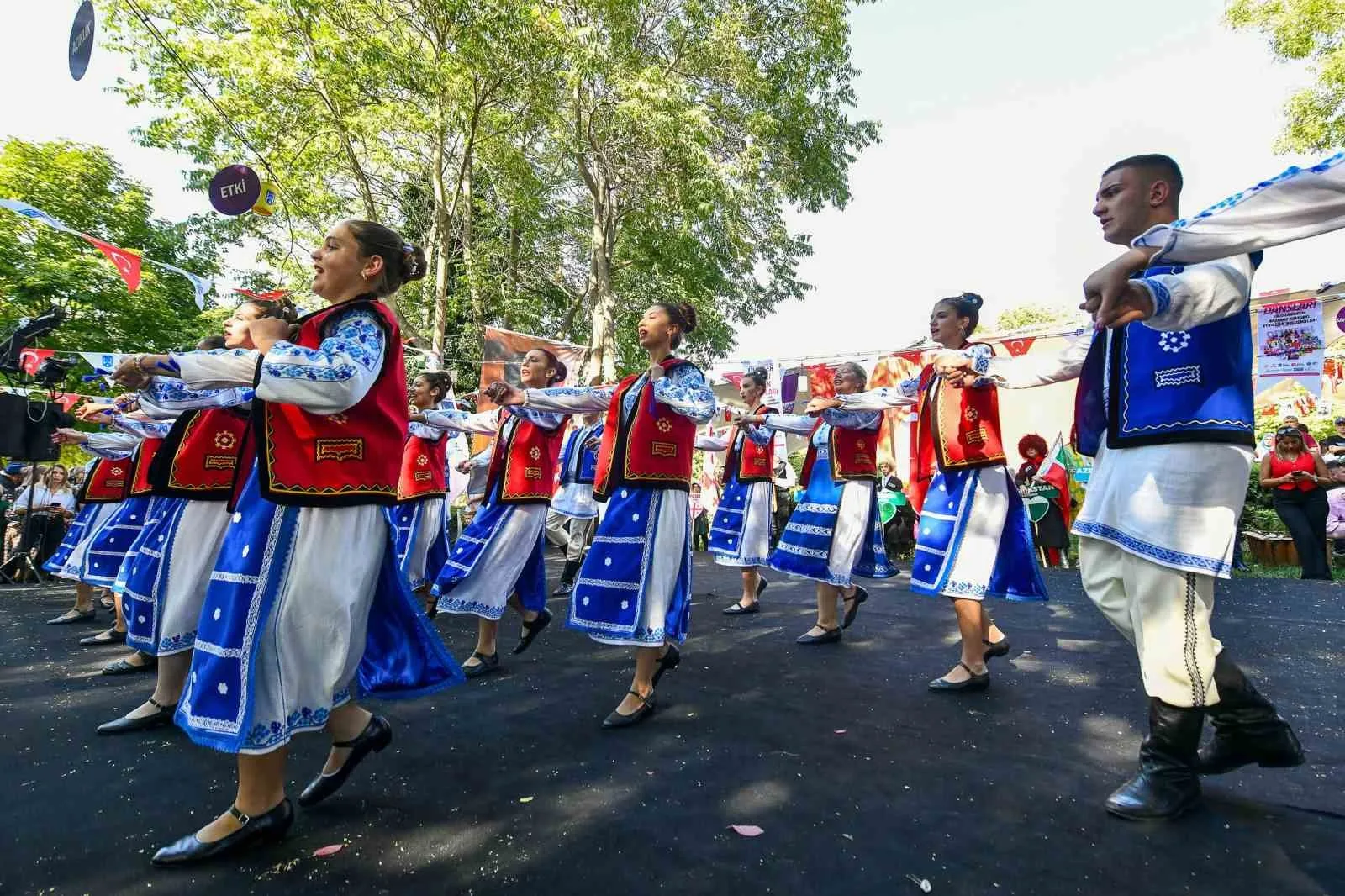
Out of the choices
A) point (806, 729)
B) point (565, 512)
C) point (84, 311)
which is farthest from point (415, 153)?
point (806, 729)

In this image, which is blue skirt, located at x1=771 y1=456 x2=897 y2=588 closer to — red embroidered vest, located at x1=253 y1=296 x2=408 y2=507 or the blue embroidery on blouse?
red embroidered vest, located at x1=253 y1=296 x2=408 y2=507

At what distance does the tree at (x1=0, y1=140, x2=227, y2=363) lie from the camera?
1684 centimetres

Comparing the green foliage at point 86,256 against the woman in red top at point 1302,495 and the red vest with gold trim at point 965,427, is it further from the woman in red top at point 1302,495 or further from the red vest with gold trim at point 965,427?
the woman in red top at point 1302,495

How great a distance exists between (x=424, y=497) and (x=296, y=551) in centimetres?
336

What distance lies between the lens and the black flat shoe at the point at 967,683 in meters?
3.41

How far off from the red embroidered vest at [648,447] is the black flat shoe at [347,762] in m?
1.41

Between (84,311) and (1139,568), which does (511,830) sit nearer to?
(1139,568)

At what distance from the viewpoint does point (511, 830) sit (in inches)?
79.6

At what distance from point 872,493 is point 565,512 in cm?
403

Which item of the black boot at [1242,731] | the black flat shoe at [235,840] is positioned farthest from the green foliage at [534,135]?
the black boot at [1242,731]

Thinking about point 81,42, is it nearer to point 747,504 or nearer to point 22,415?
point 22,415

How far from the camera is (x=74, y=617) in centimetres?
577

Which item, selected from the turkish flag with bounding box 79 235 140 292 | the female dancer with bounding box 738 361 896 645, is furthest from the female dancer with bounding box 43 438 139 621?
the female dancer with bounding box 738 361 896 645

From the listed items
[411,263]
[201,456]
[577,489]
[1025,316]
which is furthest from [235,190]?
[1025,316]
